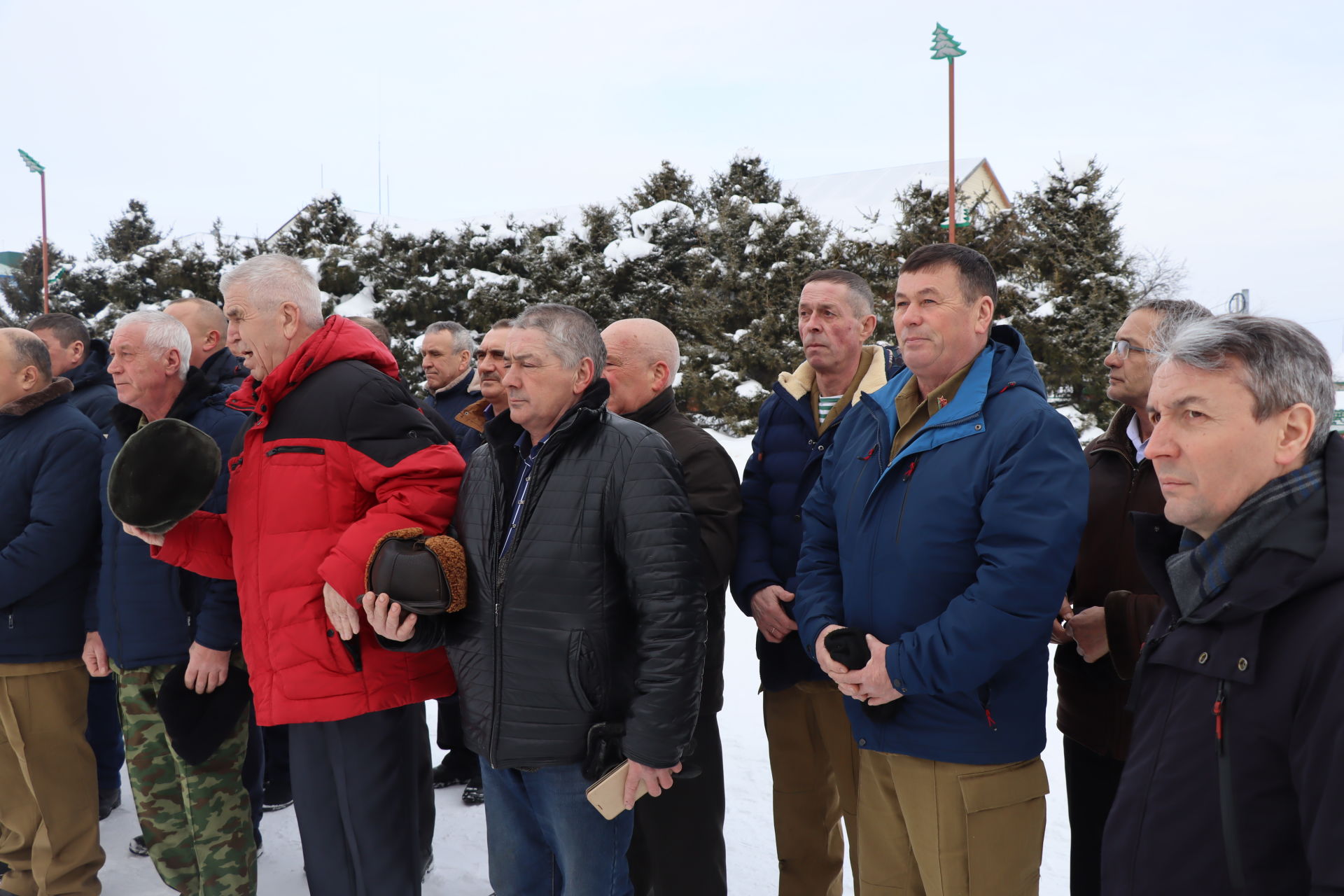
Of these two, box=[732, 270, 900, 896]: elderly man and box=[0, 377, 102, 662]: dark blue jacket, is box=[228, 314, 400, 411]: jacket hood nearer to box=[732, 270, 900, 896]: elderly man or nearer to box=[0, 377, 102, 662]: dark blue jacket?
box=[0, 377, 102, 662]: dark blue jacket

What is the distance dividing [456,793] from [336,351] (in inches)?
99.5

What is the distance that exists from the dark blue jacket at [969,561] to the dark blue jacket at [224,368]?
8.06 feet

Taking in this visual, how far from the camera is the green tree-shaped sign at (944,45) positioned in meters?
14.7

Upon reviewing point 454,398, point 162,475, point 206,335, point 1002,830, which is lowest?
point 1002,830

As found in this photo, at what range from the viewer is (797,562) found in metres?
2.90

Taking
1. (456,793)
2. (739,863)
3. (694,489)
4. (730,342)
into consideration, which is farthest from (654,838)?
(730,342)

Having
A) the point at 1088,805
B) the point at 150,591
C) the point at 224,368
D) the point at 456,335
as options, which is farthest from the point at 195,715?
the point at 456,335

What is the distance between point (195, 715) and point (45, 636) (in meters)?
0.87

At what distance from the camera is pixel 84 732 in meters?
3.33

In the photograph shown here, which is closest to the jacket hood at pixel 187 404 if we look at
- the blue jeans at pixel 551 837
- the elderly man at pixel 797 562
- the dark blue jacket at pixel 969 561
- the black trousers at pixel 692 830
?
the blue jeans at pixel 551 837

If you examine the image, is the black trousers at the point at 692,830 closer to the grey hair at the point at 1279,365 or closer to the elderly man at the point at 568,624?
the elderly man at the point at 568,624

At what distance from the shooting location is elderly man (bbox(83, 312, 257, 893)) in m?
2.94

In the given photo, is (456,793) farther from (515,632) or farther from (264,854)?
(515,632)

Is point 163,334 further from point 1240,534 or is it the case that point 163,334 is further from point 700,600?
point 1240,534
